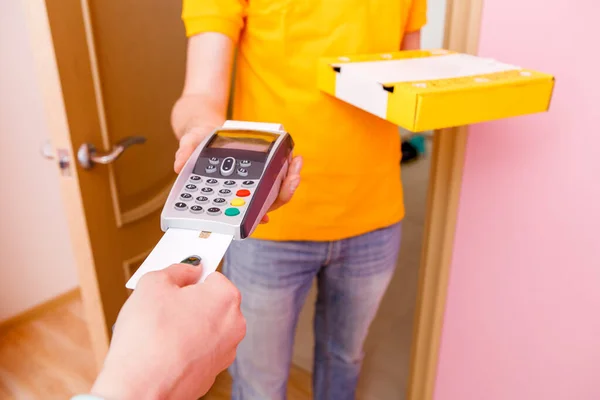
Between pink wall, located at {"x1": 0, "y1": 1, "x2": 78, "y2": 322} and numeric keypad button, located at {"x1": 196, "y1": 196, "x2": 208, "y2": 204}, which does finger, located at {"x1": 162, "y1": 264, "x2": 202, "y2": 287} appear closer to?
numeric keypad button, located at {"x1": 196, "y1": 196, "x2": 208, "y2": 204}

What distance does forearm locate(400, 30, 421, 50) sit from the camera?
86cm

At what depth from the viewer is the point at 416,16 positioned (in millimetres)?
825

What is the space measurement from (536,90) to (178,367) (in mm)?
535

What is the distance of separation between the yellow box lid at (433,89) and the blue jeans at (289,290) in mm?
258

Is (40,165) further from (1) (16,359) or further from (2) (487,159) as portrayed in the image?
(2) (487,159)

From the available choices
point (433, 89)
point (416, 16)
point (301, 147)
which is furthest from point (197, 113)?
point (416, 16)

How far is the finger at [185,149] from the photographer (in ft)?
1.82

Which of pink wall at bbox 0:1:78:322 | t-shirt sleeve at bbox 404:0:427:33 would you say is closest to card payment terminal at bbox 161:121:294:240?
t-shirt sleeve at bbox 404:0:427:33

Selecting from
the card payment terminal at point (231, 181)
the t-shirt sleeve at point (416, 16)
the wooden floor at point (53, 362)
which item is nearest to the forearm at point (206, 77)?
the card payment terminal at point (231, 181)

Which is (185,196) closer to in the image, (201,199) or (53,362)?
(201,199)

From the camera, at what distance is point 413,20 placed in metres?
0.83

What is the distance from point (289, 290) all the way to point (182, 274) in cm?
41

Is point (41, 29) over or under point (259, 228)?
over

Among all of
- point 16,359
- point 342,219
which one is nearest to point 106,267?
point 342,219
